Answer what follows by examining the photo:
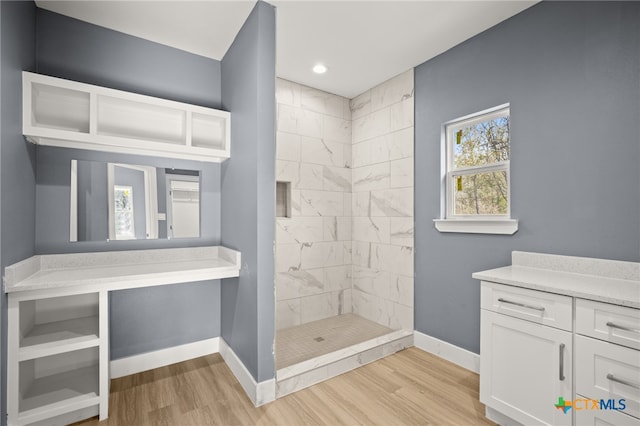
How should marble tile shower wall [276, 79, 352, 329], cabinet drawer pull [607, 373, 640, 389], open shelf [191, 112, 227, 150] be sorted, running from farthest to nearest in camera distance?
marble tile shower wall [276, 79, 352, 329] < open shelf [191, 112, 227, 150] < cabinet drawer pull [607, 373, 640, 389]

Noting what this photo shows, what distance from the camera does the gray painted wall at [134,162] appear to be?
7.25 ft

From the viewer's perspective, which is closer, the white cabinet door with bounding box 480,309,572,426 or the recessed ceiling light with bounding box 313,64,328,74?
the white cabinet door with bounding box 480,309,572,426

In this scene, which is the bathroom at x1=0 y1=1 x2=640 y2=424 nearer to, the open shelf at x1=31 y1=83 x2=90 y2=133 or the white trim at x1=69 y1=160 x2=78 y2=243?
the white trim at x1=69 y1=160 x2=78 y2=243

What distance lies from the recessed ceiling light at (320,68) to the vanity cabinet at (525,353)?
244cm

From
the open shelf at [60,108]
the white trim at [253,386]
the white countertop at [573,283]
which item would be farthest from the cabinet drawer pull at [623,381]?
the open shelf at [60,108]

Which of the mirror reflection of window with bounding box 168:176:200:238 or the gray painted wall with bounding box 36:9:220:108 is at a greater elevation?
the gray painted wall with bounding box 36:9:220:108

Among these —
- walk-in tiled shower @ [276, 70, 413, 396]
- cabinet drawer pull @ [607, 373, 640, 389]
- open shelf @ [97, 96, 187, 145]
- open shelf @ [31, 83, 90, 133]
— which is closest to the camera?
cabinet drawer pull @ [607, 373, 640, 389]

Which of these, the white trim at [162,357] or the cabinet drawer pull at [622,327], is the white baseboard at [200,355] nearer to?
the white trim at [162,357]

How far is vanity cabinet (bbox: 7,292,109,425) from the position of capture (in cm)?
171

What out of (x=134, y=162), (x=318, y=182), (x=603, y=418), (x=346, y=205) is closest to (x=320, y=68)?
(x=318, y=182)

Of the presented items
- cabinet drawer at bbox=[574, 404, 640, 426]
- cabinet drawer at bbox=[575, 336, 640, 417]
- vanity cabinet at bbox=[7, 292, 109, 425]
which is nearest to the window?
cabinet drawer at bbox=[575, 336, 640, 417]

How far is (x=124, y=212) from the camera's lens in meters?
2.44

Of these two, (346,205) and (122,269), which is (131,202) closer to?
(122,269)

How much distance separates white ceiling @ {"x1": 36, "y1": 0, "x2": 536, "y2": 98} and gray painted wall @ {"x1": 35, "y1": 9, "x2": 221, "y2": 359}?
0.12 m
